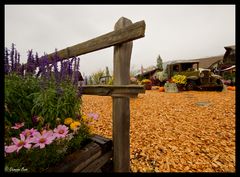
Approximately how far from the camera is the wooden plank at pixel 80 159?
1.08m

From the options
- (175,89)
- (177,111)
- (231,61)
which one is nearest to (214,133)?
(177,111)

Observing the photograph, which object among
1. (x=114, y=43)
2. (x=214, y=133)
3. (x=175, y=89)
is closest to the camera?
(x=114, y=43)

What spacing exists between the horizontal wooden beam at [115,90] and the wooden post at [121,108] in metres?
0.05

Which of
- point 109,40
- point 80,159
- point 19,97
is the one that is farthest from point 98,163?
point 109,40

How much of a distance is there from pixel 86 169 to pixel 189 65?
12534 millimetres

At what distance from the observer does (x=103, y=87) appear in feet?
4.78

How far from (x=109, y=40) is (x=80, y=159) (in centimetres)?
117

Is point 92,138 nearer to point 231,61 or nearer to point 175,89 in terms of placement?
point 175,89

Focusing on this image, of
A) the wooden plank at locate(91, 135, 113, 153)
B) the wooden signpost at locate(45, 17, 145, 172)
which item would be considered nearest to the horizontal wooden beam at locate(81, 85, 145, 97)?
the wooden signpost at locate(45, 17, 145, 172)

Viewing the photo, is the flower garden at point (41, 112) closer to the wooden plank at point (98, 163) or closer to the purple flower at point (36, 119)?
the purple flower at point (36, 119)

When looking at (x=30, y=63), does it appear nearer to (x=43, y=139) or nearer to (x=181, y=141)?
(x=43, y=139)

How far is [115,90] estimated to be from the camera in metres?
1.36

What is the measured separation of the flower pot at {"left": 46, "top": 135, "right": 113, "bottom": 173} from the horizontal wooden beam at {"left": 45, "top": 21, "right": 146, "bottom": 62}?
3.40 ft

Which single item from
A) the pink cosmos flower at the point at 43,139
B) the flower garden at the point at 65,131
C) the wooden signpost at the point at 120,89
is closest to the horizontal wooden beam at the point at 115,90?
the wooden signpost at the point at 120,89
